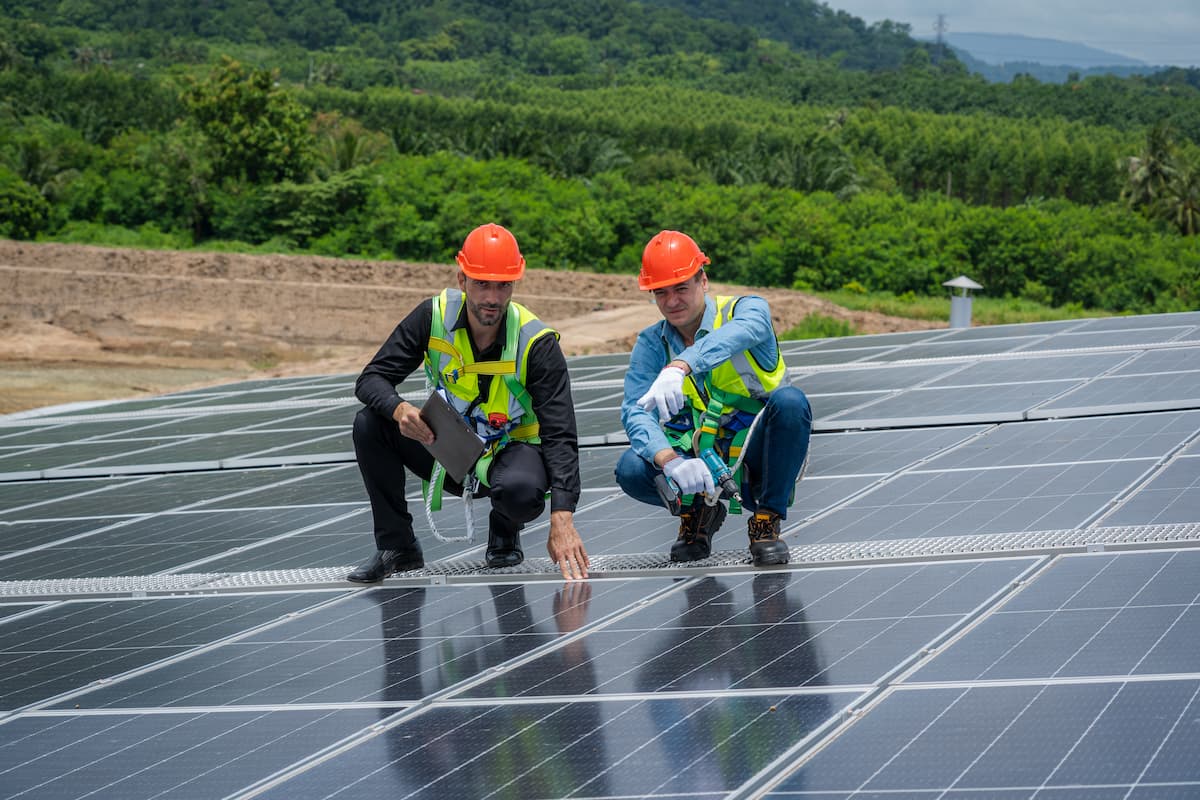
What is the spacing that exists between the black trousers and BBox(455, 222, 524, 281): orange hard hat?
0.92m

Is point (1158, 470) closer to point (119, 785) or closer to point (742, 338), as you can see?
point (742, 338)

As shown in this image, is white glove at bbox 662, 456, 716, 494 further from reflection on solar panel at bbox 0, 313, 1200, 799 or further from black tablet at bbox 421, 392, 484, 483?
black tablet at bbox 421, 392, 484, 483

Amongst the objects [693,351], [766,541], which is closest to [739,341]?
[693,351]

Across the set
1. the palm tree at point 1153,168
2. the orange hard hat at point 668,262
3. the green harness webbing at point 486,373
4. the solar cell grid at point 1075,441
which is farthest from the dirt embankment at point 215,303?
the palm tree at point 1153,168

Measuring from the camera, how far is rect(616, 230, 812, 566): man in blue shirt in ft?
21.8

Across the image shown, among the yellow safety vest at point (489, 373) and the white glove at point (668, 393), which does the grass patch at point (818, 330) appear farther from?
the white glove at point (668, 393)

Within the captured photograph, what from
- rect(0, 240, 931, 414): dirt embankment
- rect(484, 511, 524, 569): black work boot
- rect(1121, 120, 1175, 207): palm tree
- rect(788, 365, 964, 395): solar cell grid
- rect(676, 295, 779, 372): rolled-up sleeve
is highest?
rect(1121, 120, 1175, 207): palm tree

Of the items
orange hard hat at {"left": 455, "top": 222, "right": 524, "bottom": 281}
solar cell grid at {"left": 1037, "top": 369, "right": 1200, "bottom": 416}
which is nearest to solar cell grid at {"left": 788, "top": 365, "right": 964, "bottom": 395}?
solar cell grid at {"left": 1037, "top": 369, "right": 1200, "bottom": 416}

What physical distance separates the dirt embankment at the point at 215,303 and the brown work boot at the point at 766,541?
36600 mm

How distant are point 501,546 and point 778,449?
1.56 m

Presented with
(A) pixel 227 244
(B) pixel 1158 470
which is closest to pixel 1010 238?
(A) pixel 227 244

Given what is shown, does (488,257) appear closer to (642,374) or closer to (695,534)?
(642,374)

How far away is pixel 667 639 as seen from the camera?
5.59 metres

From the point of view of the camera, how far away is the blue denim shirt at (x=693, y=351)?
6.70m
